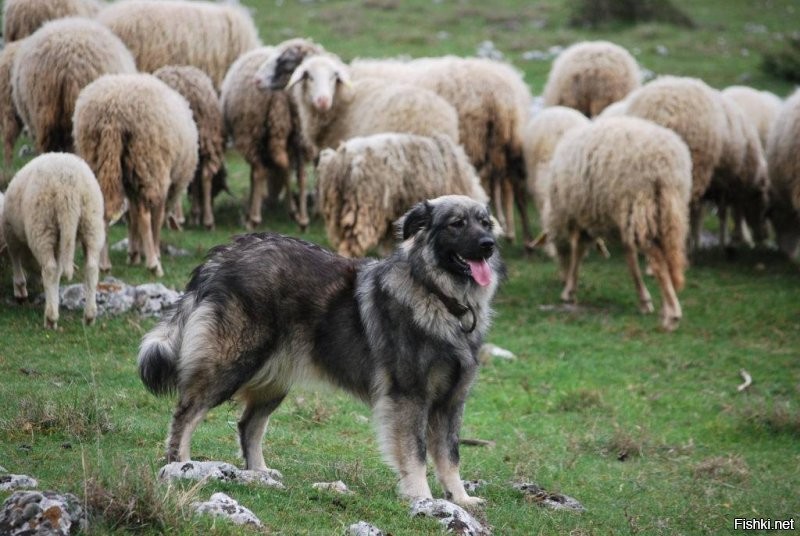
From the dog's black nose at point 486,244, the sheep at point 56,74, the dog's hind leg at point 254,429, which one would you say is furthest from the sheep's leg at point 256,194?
the dog's black nose at point 486,244

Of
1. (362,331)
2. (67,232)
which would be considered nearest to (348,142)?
(67,232)

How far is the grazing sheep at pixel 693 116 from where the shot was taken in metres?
14.5

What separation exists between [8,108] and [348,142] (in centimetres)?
503

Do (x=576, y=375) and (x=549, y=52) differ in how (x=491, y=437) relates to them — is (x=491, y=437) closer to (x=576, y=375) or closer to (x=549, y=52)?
(x=576, y=375)

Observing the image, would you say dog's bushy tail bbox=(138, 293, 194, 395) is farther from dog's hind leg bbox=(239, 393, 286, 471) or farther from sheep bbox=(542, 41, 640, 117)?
sheep bbox=(542, 41, 640, 117)

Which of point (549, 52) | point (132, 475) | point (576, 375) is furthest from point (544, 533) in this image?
point (549, 52)

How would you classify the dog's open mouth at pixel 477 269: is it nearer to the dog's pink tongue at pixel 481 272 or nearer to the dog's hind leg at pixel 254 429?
the dog's pink tongue at pixel 481 272

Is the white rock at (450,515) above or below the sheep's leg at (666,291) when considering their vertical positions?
above

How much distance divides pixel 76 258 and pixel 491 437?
5346mm

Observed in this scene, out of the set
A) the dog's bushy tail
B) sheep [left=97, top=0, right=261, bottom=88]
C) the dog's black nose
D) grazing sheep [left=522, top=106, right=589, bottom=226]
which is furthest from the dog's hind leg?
sheep [left=97, top=0, right=261, bottom=88]

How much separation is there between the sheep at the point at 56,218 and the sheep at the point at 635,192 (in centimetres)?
537

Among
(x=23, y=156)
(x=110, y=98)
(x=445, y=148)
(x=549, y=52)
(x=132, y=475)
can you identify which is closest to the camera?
(x=132, y=475)

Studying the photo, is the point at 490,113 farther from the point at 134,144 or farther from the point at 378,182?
the point at 134,144

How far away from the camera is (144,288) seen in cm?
1096
